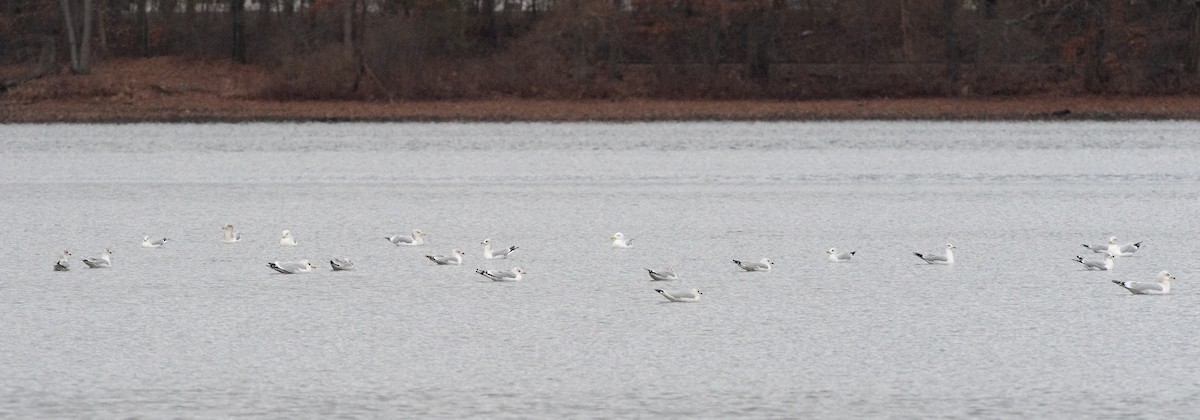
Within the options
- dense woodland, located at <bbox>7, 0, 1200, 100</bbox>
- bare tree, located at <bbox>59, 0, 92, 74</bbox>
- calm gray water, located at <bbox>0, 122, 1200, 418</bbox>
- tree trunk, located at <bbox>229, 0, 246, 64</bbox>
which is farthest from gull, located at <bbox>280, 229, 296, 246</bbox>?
tree trunk, located at <bbox>229, 0, 246, 64</bbox>

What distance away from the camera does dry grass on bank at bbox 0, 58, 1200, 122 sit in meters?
43.0

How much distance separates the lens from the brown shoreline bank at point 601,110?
1690 inches

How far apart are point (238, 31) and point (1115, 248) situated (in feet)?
128

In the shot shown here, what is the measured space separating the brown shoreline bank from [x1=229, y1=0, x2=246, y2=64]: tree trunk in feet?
18.0

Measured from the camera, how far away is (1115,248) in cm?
1523

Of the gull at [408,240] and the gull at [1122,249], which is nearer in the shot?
the gull at [1122,249]

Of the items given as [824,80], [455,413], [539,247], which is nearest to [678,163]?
[539,247]

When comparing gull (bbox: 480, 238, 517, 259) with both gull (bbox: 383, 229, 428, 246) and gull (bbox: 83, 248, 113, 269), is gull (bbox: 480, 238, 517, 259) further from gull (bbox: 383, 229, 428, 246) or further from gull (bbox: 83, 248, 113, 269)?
gull (bbox: 83, 248, 113, 269)

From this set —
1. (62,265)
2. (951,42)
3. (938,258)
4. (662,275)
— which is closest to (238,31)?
(951,42)

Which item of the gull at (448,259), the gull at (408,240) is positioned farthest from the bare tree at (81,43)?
the gull at (448,259)

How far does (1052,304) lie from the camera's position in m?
12.8

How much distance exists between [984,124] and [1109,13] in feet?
18.7

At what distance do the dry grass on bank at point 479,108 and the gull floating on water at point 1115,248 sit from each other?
1065 inches

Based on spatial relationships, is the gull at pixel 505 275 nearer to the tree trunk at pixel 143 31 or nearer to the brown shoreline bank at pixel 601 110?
the brown shoreline bank at pixel 601 110
